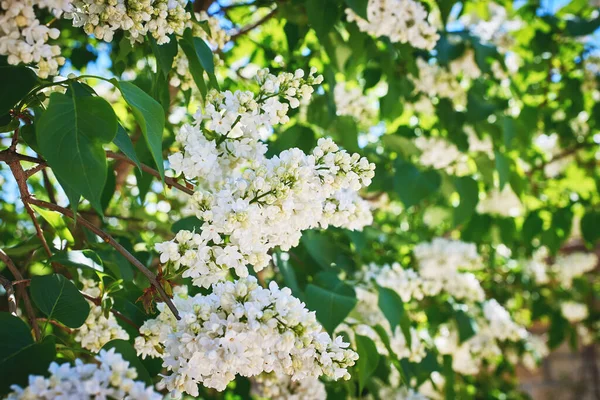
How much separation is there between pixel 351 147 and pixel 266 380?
2.41 feet

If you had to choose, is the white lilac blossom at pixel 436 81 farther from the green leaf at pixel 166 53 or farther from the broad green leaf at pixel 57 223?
the broad green leaf at pixel 57 223

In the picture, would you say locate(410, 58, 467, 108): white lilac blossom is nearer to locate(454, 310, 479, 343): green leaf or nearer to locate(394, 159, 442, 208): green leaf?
locate(394, 159, 442, 208): green leaf

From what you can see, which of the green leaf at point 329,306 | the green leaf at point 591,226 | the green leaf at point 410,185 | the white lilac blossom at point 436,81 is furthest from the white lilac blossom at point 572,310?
the green leaf at point 329,306

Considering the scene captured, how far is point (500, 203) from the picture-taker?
312 centimetres

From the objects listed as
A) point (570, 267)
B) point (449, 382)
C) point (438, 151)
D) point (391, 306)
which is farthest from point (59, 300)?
point (570, 267)

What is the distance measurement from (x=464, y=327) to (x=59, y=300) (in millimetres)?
1748

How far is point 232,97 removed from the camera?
47.3 inches

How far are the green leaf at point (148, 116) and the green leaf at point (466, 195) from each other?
153cm

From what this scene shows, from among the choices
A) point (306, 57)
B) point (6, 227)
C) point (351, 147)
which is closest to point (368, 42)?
point (306, 57)

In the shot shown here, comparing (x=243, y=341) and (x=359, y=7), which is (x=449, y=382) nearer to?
(x=359, y=7)

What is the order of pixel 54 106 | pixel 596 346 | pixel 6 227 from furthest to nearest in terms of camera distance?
pixel 596 346, pixel 6 227, pixel 54 106

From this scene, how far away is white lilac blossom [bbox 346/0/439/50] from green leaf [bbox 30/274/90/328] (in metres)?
1.06

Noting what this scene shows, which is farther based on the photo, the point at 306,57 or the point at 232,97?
the point at 306,57

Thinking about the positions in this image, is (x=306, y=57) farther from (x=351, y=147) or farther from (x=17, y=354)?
(x=17, y=354)
